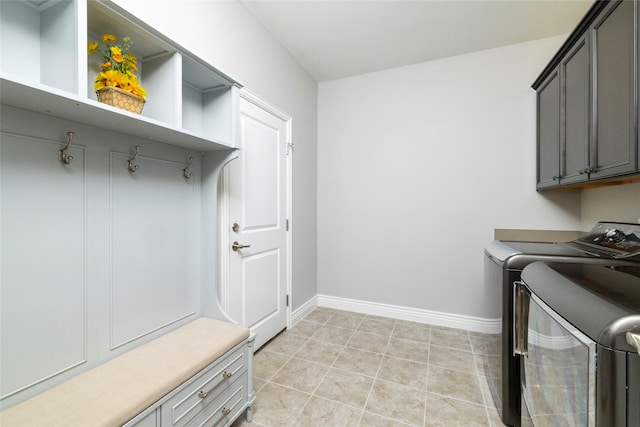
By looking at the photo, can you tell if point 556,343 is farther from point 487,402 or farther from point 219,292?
point 219,292

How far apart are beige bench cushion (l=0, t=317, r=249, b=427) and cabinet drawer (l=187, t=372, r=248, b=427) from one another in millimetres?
220

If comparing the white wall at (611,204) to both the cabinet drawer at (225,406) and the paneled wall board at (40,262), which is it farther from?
the paneled wall board at (40,262)

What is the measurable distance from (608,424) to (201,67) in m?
1.90

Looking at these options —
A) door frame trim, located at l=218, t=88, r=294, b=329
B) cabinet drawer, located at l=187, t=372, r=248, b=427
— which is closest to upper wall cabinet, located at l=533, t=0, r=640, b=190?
door frame trim, located at l=218, t=88, r=294, b=329

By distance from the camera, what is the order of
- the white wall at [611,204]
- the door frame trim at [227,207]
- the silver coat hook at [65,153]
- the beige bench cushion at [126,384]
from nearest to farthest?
the beige bench cushion at [126,384]
the silver coat hook at [65,153]
the white wall at [611,204]
the door frame trim at [227,207]

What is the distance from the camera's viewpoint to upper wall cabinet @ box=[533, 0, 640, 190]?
1219mm

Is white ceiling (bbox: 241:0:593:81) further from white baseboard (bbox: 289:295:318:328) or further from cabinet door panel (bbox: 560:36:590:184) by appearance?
white baseboard (bbox: 289:295:318:328)

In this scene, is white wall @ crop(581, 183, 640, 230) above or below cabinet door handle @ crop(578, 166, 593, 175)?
below

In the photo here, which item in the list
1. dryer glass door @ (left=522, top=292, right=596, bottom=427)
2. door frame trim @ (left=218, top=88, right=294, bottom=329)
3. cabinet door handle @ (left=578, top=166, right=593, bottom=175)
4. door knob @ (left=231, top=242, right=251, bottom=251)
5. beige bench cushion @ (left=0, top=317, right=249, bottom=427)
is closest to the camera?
dryer glass door @ (left=522, top=292, right=596, bottom=427)

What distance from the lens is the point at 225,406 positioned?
1.32m

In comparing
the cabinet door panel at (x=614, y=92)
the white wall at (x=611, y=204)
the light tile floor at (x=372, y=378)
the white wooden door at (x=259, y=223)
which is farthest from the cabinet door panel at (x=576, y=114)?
the white wooden door at (x=259, y=223)

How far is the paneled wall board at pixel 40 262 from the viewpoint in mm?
899

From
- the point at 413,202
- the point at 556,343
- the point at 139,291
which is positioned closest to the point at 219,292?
the point at 139,291

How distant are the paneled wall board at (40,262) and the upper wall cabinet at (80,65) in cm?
21
